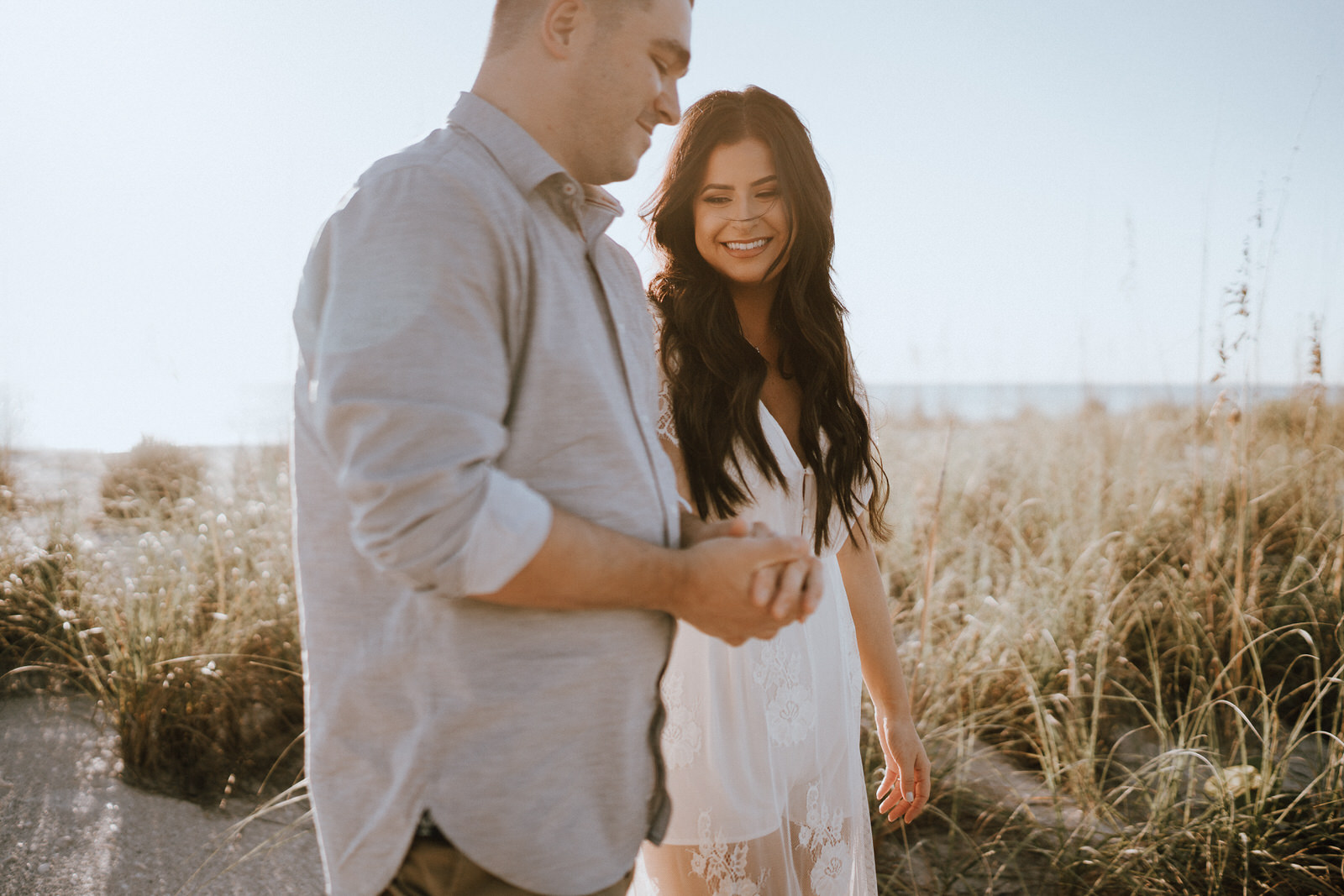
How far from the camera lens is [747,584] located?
889 mm

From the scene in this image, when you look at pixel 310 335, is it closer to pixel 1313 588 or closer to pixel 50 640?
pixel 50 640

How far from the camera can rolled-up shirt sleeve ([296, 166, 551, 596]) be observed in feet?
2.45

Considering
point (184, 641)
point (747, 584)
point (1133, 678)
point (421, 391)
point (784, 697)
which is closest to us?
point (421, 391)

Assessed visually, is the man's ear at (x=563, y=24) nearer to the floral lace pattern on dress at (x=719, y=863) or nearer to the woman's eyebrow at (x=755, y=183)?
the woman's eyebrow at (x=755, y=183)

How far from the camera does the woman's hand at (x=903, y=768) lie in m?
1.80

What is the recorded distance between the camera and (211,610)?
322cm

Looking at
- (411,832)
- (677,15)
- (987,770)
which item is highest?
(677,15)

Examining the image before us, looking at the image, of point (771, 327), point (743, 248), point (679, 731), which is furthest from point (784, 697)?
point (743, 248)

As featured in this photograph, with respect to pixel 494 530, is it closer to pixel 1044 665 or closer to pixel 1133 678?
pixel 1044 665

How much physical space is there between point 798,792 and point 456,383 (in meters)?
1.26

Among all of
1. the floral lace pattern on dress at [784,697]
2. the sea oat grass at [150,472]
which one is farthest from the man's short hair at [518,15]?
the sea oat grass at [150,472]

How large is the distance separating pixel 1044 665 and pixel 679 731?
6.81ft

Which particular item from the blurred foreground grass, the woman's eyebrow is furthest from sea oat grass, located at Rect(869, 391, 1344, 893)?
the woman's eyebrow

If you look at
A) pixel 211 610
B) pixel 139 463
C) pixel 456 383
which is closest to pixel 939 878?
pixel 456 383
